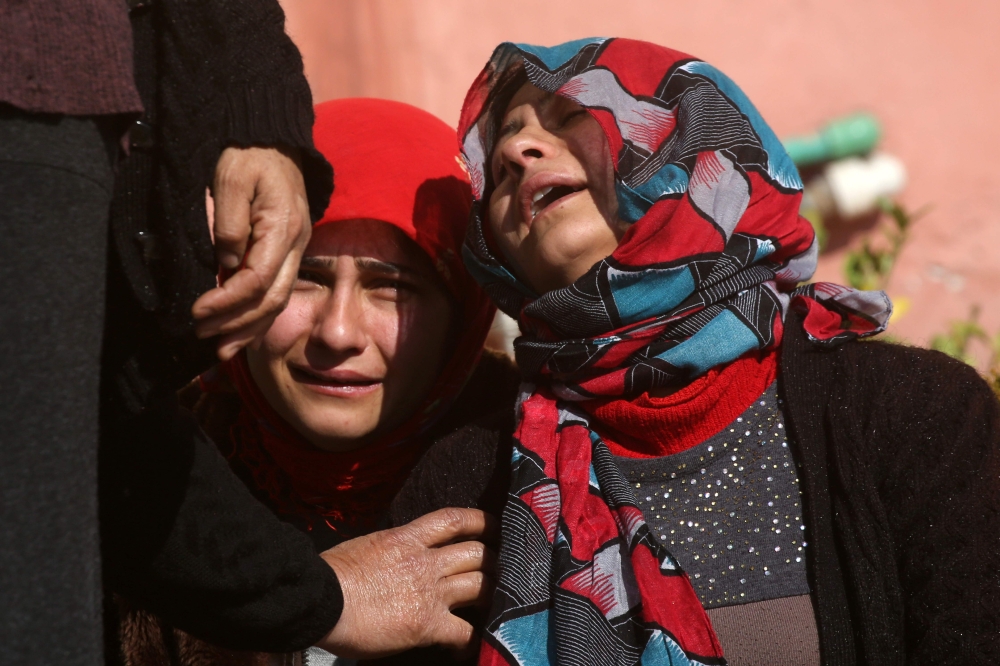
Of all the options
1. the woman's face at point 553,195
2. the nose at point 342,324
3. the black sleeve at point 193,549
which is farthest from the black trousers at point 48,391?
the nose at point 342,324

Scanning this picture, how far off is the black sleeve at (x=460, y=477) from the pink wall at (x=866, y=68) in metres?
2.80

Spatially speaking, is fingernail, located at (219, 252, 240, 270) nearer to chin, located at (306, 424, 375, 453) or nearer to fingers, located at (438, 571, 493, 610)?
fingers, located at (438, 571, 493, 610)

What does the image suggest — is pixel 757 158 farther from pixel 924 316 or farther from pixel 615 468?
pixel 924 316

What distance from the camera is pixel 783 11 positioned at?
4.36 meters

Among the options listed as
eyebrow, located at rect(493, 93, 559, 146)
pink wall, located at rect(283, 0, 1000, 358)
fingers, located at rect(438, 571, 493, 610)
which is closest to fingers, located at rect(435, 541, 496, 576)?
fingers, located at rect(438, 571, 493, 610)

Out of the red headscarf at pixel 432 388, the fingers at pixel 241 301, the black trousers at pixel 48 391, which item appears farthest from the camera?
the red headscarf at pixel 432 388

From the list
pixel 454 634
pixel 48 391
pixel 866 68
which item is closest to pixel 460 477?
pixel 454 634

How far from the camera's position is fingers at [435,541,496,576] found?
1.86 meters

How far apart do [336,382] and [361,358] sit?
84 mm

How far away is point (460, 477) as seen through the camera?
2.02 m

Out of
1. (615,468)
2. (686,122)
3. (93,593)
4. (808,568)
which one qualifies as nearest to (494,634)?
(615,468)

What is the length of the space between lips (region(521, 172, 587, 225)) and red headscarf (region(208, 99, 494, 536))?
0.39 meters

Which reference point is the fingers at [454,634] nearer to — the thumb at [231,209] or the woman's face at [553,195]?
the woman's face at [553,195]

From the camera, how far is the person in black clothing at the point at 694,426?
1.61 metres
